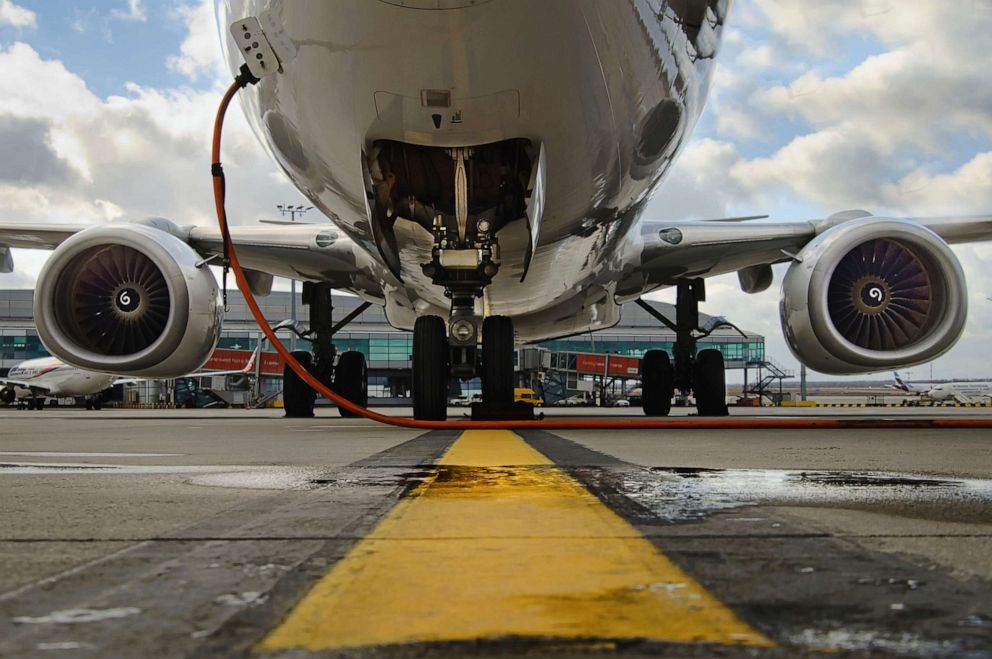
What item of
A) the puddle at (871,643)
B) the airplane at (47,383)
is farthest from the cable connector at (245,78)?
the airplane at (47,383)

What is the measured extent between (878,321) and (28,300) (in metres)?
55.7

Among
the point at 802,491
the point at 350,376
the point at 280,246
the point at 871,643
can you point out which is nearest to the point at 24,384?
Answer: the point at 350,376

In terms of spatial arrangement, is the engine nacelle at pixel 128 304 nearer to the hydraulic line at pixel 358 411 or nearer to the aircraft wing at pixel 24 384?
the hydraulic line at pixel 358 411

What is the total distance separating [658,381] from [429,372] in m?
6.13

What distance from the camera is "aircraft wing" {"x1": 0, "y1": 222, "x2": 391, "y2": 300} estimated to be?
9766 millimetres

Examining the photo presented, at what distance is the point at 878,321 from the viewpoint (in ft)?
27.3

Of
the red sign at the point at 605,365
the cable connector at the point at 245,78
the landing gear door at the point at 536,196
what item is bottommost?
the red sign at the point at 605,365

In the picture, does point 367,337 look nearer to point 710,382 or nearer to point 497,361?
point 710,382

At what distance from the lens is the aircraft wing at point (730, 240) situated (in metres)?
9.81

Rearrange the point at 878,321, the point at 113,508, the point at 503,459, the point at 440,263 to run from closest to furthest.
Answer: the point at 113,508 < the point at 503,459 < the point at 440,263 < the point at 878,321

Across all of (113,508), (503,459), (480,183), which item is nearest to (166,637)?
(113,508)

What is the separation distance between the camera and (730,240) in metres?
9.92

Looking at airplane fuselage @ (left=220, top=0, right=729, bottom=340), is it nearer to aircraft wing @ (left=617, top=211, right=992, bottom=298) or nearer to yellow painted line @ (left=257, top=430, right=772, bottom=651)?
A: yellow painted line @ (left=257, top=430, right=772, bottom=651)

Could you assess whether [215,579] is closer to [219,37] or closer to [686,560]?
Answer: [686,560]
